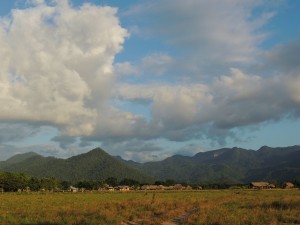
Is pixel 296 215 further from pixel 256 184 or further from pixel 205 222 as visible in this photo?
pixel 256 184

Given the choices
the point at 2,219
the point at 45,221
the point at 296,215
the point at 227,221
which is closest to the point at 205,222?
the point at 227,221

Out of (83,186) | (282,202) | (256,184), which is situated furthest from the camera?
(83,186)

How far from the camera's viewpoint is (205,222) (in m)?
27.1

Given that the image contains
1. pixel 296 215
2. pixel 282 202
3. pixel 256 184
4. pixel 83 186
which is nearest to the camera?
pixel 296 215

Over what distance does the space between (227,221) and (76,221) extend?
10.2 metres

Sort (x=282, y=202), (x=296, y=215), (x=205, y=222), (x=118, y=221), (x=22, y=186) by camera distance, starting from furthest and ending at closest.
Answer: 1. (x=22, y=186)
2. (x=282, y=202)
3. (x=296, y=215)
4. (x=118, y=221)
5. (x=205, y=222)

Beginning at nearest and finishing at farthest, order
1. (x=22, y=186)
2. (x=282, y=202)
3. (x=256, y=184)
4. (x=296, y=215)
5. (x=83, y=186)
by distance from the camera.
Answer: (x=296, y=215) → (x=282, y=202) → (x=22, y=186) → (x=256, y=184) → (x=83, y=186)

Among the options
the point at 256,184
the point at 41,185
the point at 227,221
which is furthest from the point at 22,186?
the point at 227,221

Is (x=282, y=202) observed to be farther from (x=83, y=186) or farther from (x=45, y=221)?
(x=83, y=186)

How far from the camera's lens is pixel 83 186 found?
7495 inches

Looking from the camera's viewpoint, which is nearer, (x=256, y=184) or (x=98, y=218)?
(x=98, y=218)

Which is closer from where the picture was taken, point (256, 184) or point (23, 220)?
point (23, 220)

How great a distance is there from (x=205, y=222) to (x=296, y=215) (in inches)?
338

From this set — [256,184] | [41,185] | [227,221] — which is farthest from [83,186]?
[227,221]
